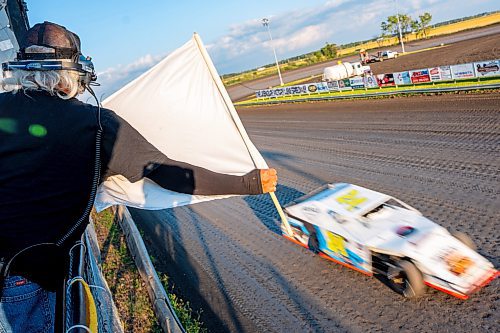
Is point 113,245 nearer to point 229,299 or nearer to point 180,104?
point 229,299

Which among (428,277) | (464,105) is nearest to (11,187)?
(428,277)

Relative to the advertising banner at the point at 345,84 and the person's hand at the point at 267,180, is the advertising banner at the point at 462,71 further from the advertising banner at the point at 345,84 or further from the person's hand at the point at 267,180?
the person's hand at the point at 267,180

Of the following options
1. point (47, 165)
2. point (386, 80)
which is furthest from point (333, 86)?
point (47, 165)

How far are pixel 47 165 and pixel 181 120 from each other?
1.72 meters

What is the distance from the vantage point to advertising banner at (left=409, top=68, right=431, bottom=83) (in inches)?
811

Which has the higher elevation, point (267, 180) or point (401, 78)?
point (267, 180)

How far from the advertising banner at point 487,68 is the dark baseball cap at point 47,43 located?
752 inches

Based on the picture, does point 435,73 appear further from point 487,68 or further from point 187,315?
point 187,315

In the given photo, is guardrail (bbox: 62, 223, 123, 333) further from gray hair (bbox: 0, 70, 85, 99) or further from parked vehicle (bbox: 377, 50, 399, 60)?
parked vehicle (bbox: 377, 50, 399, 60)

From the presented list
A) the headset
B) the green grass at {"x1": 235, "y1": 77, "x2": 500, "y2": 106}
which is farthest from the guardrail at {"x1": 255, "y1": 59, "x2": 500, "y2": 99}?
the headset

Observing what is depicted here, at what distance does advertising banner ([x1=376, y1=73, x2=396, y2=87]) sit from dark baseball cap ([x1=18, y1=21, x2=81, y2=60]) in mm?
22470

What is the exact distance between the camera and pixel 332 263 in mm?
7629

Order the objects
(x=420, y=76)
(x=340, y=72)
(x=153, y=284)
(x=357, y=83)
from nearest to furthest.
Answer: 1. (x=153, y=284)
2. (x=420, y=76)
3. (x=357, y=83)
4. (x=340, y=72)

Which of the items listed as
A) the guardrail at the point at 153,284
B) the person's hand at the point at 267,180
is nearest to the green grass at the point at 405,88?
the guardrail at the point at 153,284
